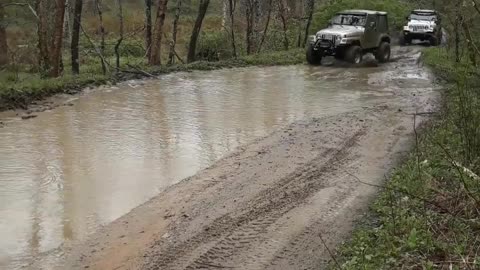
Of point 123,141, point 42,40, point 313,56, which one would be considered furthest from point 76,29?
point 123,141

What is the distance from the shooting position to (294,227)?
6.29m

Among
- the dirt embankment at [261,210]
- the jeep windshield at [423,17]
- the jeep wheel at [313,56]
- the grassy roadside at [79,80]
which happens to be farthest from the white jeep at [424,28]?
the dirt embankment at [261,210]

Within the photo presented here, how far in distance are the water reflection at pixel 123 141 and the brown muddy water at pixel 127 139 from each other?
0.5 inches

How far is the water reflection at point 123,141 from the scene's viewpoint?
6.77m

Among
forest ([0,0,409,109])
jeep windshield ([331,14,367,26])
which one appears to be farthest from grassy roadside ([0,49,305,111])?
jeep windshield ([331,14,367,26])

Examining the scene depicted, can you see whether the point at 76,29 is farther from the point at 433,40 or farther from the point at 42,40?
the point at 433,40

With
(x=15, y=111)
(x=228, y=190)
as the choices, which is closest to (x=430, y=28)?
(x=15, y=111)

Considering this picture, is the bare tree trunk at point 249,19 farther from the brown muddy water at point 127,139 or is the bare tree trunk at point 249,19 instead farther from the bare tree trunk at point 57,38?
the bare tree trunk at point 57,38

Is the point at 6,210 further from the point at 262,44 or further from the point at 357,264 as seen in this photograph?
the point at 262,44

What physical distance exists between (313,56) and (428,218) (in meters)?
15.1

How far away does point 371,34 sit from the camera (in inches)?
824

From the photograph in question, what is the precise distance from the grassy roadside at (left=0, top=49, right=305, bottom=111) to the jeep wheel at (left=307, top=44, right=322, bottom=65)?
102 cm

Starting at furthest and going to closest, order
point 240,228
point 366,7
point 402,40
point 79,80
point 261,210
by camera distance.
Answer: point 366,7
point 402,40
point 79,80
point 261,210
point 240,228

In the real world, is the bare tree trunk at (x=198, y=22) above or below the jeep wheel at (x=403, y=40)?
above
